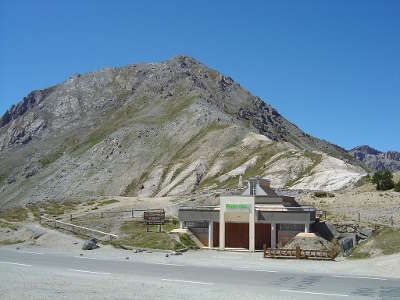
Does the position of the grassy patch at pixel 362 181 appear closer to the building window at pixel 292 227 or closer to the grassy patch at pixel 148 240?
the building window at pixel 292 227

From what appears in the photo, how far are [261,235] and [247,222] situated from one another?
1966 millimetres

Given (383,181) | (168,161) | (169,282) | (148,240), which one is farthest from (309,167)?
(169,282)

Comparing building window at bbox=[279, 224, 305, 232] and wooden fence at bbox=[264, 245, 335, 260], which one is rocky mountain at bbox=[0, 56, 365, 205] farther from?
wooden fence at bbox=[264, 245, 335, 260]

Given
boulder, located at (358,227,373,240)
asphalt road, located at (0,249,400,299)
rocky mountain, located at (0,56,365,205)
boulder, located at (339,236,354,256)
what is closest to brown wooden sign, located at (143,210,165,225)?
asphalt road, located at (0,249,400,299)

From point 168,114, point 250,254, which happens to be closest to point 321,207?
point 250,254

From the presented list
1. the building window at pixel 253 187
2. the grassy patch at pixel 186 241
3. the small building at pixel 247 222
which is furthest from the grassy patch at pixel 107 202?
the grassy patch at pixel 186 241

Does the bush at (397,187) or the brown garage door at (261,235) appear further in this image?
the bush at (397,187)

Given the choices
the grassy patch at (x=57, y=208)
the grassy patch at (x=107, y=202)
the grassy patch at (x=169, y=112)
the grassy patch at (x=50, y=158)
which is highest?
the grassy patch at (x=169, y=112)

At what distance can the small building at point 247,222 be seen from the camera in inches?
2023

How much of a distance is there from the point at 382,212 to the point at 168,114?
131m

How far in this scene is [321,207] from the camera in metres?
67.9

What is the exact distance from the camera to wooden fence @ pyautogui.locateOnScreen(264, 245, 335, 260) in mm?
41500

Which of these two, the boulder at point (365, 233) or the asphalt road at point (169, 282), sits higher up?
the boulder at point (365, 233)

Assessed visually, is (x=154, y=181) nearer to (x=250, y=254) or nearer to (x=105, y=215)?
(x=105, y=215)
